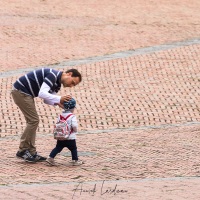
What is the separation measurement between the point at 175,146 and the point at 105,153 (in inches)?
51.7

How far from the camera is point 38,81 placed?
11141 millimetres

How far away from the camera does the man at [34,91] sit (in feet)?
36.1

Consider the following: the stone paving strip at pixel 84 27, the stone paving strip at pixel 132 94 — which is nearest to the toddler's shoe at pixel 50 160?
the stone paving strip at pixel 132 94

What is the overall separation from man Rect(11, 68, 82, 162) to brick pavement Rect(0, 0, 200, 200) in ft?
0.81

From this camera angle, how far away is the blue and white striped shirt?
11023 millimetres

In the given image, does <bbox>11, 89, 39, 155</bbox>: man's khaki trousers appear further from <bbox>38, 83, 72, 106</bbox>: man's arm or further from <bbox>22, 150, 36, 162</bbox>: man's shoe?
<bbox>38, 83, 72, 106</bbox>: man's arm

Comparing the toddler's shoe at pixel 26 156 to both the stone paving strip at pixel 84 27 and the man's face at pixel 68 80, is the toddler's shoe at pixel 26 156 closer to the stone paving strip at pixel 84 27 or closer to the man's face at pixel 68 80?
the man's face at pixel 68 80

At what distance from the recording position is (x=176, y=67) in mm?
19672

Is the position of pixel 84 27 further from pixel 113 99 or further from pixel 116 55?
pixel 113 99

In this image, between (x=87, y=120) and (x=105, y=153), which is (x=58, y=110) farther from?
(x=105, y=153)

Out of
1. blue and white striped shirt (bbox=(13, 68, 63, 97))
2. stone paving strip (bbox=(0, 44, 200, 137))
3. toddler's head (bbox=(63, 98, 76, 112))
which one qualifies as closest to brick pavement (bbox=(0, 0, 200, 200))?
stone paving strip (bbox=(0, 44, 200, 137))

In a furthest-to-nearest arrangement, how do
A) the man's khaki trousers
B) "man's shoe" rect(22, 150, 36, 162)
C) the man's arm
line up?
"man's shoe" rect(22, 150, 36, 162) < the man's khaki trousers < the man's arm

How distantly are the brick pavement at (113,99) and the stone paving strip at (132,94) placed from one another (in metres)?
0.02

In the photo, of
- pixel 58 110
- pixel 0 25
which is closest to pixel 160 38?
pixel 0 25
